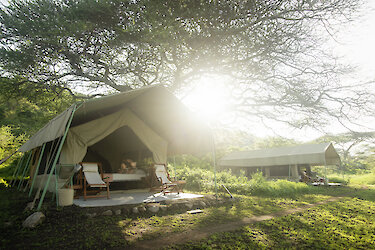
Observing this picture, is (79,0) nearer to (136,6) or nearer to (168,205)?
(136,6)

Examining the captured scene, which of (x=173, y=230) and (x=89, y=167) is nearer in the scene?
(x=173, y=230)

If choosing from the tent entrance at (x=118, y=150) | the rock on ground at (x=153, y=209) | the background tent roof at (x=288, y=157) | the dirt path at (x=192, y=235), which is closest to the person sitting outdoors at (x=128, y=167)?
the tent entrance at (x=118, y=150)

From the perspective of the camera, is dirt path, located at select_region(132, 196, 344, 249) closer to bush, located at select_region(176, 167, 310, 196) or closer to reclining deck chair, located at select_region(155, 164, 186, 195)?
reclining deck chair, located at select_region(155, 164, 186, 195)

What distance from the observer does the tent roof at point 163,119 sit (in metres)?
6.19

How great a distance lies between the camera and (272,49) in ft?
28.7

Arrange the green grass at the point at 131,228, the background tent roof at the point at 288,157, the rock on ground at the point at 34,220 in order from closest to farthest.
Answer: the green grass at the point at 131,228, the rock on ground at the point at 34,220, the background tent roof at the point at 288,157

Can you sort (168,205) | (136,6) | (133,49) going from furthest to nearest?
(133,49)
(136,6)
(168,205)

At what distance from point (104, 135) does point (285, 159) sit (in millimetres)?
12444

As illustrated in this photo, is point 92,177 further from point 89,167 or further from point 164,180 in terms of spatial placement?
point 164,180

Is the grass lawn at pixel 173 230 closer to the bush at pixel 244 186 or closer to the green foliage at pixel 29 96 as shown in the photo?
the bush at pixel 244 186

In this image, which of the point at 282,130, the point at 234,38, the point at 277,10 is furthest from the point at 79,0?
the point at 282,130

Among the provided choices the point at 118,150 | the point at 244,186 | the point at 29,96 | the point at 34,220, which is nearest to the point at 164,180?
the point at 118,150

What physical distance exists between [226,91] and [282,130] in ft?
10.4

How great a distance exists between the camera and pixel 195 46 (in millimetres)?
8133
